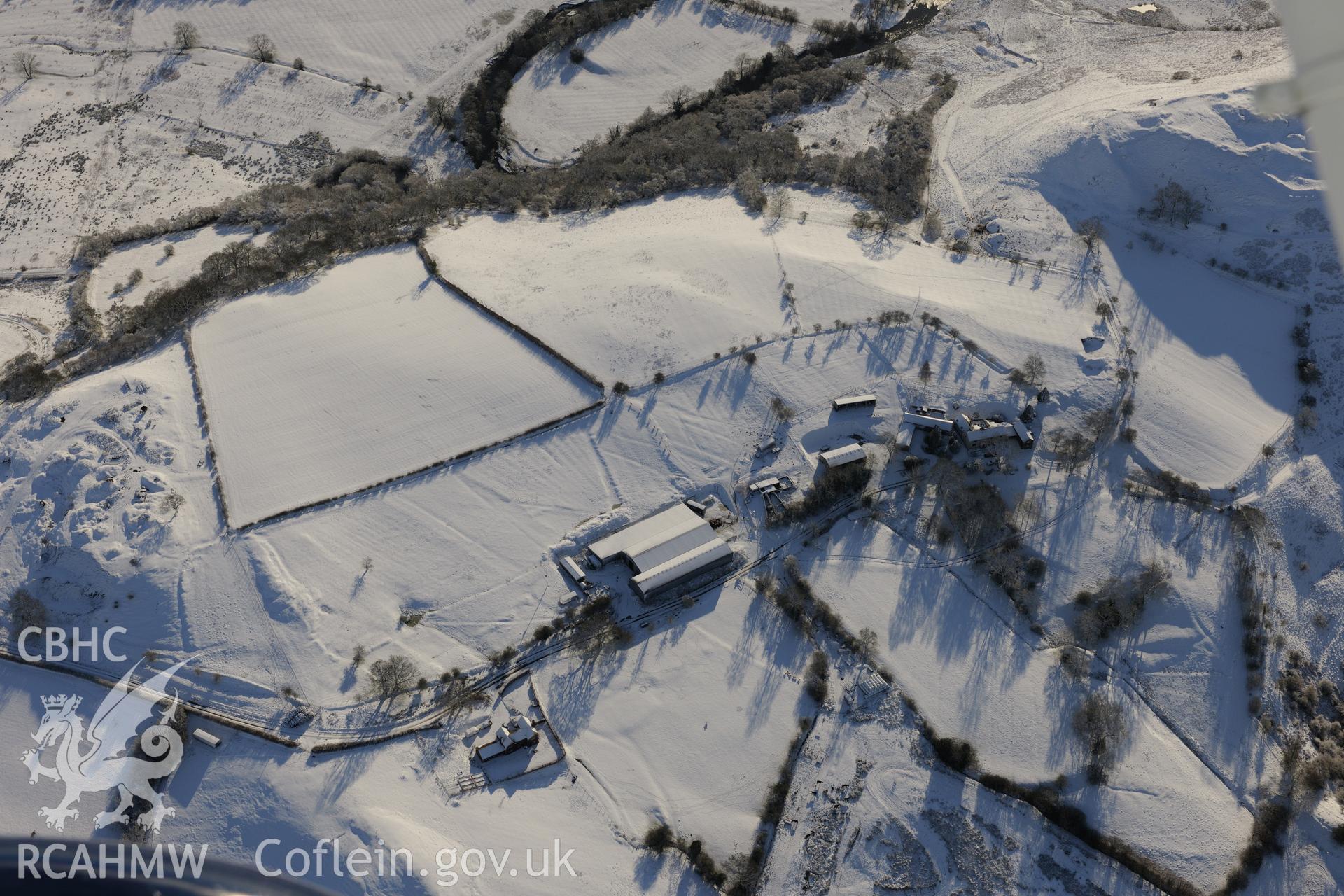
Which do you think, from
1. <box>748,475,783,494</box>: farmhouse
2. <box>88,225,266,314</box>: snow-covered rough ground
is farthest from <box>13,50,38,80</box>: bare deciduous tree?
<box>748,475,783,494</box>: farmhouse

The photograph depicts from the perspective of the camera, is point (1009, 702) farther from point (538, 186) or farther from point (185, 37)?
point (185, 37)

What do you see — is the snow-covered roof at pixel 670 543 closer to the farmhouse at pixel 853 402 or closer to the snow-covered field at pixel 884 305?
the snow-covered field at pixel 884 305

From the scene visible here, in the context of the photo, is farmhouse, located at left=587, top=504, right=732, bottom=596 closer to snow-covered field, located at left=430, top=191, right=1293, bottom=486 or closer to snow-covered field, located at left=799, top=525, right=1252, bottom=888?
snow-covered field, located at left=799, top=525, right=1252, bottom=888

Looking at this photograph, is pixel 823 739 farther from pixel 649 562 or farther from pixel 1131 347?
pixel 1131 347

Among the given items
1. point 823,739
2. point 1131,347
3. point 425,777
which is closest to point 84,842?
point 425,777

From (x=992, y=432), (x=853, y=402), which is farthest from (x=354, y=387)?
(x=992, y=432)

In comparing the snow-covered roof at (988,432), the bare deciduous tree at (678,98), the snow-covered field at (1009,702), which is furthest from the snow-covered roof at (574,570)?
the bare deciduous tree at (678,98)
